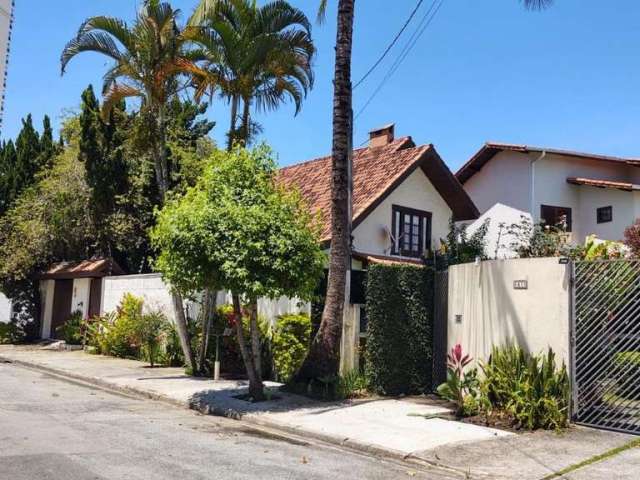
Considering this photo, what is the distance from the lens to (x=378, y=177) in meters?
18.8

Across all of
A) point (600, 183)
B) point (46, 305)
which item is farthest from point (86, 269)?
point (600, 183)

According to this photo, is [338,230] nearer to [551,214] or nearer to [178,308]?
[178,308]

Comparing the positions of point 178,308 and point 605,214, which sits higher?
point 605,214

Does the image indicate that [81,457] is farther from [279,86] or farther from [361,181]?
[361,181]

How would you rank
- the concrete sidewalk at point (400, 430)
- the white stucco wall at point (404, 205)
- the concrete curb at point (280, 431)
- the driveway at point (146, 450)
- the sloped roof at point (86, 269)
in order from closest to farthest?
the driveway at point (146, 450)
the concrete sidewalk at point (400, 430)
the concrete curb at point (280, 431)
the white stucco wall at point (404, 205)
the sloped roof at point (86, 269)

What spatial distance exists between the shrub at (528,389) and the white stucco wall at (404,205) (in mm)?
7448

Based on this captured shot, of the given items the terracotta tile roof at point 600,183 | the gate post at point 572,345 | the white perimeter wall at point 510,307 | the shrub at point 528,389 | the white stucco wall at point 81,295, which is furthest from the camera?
the white stucco wall at point 81,295

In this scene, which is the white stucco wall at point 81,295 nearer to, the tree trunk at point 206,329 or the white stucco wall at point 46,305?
the white stucco wall at point 46,305

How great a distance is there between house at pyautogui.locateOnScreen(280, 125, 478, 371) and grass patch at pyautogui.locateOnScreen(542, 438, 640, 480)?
26.4 ft

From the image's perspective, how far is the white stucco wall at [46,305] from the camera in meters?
25.5

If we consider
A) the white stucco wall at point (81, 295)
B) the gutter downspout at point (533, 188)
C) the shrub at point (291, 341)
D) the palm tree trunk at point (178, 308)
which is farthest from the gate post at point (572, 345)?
the white stucco wall at point (81, 295)

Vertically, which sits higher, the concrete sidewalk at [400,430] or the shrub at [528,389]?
the shrub at [528,389]

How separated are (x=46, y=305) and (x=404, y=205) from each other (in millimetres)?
15420

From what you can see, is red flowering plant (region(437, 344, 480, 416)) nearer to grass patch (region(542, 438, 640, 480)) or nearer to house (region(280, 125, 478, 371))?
grass patch (region(542, 438, 640, 480))
